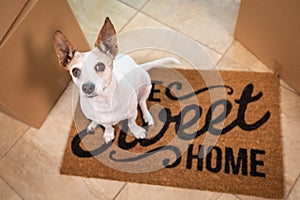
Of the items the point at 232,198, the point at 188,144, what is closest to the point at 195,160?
the point at 188,144

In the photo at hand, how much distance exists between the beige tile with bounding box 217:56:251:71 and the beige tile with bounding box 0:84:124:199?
2.08 feet

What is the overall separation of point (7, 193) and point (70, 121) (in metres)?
0.36

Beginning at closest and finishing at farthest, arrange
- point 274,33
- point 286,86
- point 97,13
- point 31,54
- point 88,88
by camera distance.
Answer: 1. point 88,88
2. point 31,54
3. point 274,33
4. point 286,86
5. point 97,13

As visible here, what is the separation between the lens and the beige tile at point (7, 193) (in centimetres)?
134

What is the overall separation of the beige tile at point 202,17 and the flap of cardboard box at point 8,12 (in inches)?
28.1

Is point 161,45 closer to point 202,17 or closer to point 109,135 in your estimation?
point 202,17

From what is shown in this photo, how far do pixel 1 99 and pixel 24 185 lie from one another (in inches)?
14.5

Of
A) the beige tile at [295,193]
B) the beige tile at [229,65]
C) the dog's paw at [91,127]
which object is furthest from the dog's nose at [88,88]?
the beige tile at [295,193]

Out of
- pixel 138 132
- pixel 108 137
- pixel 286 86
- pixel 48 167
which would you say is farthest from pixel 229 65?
pixel 48 167

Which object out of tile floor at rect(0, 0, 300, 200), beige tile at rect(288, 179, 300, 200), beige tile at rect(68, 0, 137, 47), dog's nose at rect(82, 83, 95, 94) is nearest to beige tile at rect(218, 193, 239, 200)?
tile floor at rect(0, 0, 300, 200)

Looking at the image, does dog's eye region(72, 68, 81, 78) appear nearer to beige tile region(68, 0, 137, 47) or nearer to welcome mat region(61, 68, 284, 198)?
welcome mat region(61, 68, 284, 198)

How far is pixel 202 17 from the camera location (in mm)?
1645

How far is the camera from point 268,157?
1302 mm

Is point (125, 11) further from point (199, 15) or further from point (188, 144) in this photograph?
point (188, 144)
